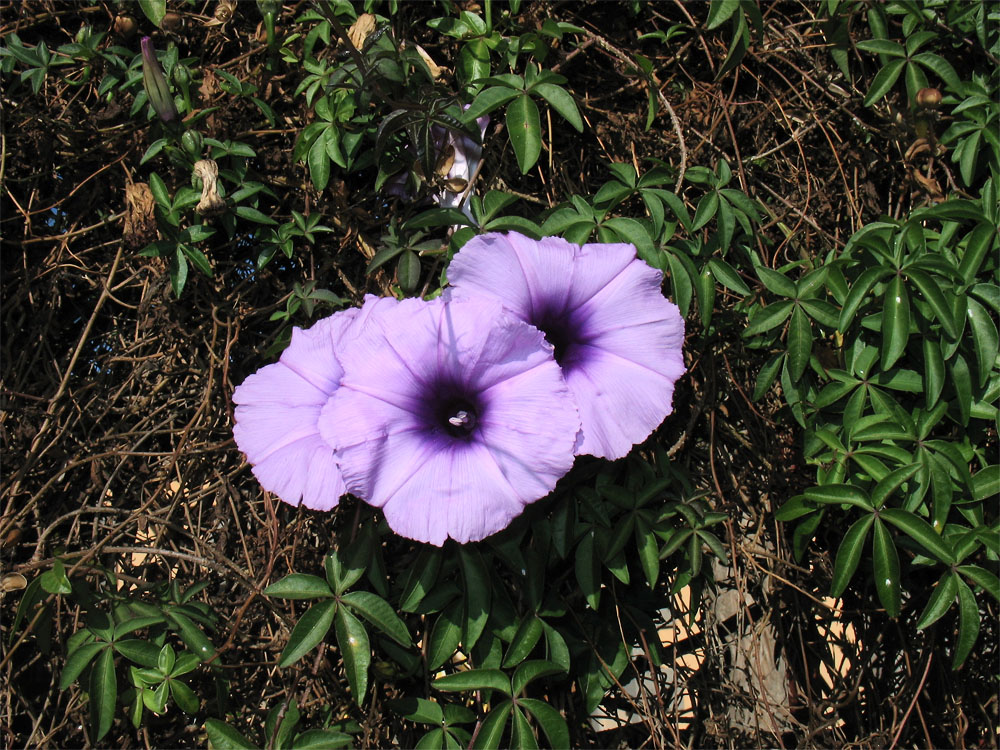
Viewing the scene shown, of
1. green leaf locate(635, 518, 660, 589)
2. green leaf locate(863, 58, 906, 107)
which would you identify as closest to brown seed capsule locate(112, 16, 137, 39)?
green leaf locate(635, 518, 660, 589)

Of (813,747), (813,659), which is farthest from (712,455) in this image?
(813,747)

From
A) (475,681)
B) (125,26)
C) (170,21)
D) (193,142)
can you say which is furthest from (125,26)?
(475,681)

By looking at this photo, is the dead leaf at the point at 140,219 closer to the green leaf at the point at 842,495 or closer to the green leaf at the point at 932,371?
the green leaf at the point at 842,495

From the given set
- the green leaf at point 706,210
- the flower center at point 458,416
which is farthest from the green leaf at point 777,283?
the flower center at point 458,416

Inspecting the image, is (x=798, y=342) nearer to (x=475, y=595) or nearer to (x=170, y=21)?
(x=475, y=595)

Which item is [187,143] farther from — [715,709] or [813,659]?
[813,659]

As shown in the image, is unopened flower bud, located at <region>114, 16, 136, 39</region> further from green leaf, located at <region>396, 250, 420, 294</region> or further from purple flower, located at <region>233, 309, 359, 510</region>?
purple flower, located at <region>233, 309, 359, 510</region>
